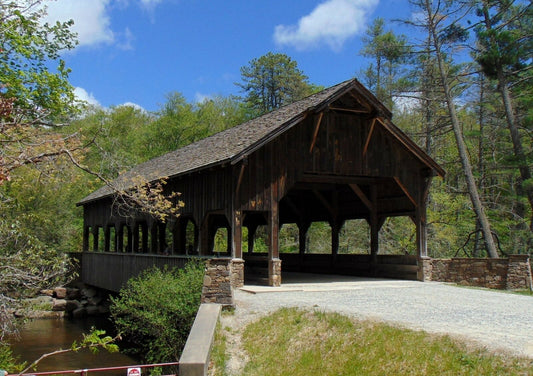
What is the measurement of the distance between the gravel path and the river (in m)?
4.60

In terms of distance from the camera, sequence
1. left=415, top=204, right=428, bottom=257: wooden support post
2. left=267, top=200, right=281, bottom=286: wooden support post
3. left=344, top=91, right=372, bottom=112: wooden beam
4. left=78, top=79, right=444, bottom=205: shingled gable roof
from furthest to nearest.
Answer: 1. left=415, top=204, right=428, bottom=257: wooden support post
2. left=344, top=91, right=372, bottom=112: wooden beam
3. left=267, top=200, right=281, bottom=286: wooden support post
4. left=78, top=79, right=444, bottom=205: shingled gable roof

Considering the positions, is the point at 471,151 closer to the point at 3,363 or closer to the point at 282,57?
the point at 282,57

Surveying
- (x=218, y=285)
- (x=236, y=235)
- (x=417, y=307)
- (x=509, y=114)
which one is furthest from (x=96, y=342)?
(x=509, y=114)

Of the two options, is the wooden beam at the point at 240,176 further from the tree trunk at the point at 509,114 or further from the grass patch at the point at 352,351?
the tree trunk at the point at 509,114

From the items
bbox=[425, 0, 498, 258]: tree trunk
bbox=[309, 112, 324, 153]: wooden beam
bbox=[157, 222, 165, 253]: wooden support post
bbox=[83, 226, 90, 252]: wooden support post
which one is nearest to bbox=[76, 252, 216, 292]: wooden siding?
bbox=[83, 226, 90, 252]: wooden support post

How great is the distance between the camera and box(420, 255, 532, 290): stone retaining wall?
15611mm

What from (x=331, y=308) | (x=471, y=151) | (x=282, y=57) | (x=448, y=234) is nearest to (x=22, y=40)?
(x=331, y=308)

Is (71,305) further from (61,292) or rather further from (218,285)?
Answer: (218,285)

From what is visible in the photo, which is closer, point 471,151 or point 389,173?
point 389,173

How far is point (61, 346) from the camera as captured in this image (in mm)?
17891

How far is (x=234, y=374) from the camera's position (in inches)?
332

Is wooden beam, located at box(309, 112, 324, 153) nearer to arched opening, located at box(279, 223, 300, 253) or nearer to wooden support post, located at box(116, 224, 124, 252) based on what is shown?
wooden support post, located at box(116, 224, 124, 252)

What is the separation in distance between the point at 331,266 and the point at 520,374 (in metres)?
15.3

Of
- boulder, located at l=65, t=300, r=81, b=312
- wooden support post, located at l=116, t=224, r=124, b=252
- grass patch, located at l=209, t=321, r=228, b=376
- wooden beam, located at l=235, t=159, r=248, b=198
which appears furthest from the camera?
boulder, located at l=65, t=300, r=81, b=312
